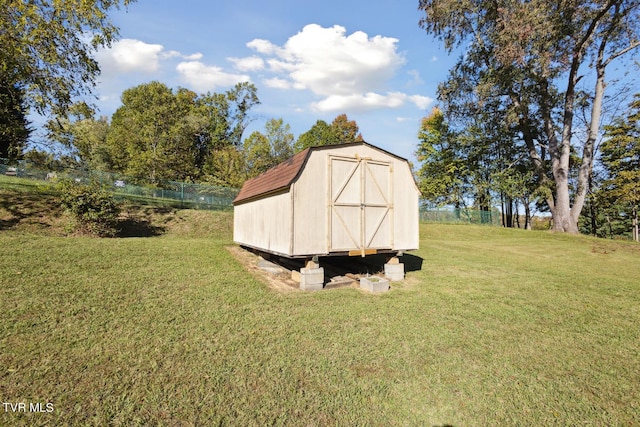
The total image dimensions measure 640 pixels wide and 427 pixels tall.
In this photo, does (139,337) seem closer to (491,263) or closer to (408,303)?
(408,303)

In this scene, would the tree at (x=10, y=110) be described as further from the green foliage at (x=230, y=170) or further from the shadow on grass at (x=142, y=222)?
the green foliage at (x=230, y=170)

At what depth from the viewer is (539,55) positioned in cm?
1978

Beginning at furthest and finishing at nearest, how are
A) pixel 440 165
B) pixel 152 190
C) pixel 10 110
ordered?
pixel 440 165 → pixel 152 190 → pixel 10 110

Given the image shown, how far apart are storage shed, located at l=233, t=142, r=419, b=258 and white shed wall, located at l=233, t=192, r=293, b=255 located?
3cm

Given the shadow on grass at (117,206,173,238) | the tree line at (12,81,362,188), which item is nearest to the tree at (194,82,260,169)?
the tree line at (12,81,362,188)

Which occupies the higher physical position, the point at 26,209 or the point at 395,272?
the point at 26,209

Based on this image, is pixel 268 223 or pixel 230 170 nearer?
pixel 268 223

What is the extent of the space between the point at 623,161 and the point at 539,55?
22.0 m

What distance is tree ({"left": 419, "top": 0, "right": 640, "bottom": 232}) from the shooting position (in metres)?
19.4

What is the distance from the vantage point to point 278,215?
8180 mm

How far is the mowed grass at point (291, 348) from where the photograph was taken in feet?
10.6

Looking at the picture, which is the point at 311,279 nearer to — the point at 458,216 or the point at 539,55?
the point at 539,55

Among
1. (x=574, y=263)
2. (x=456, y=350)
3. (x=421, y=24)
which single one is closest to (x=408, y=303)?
(x=456, y=350)

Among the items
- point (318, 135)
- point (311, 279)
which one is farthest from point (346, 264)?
point (318, 135)
